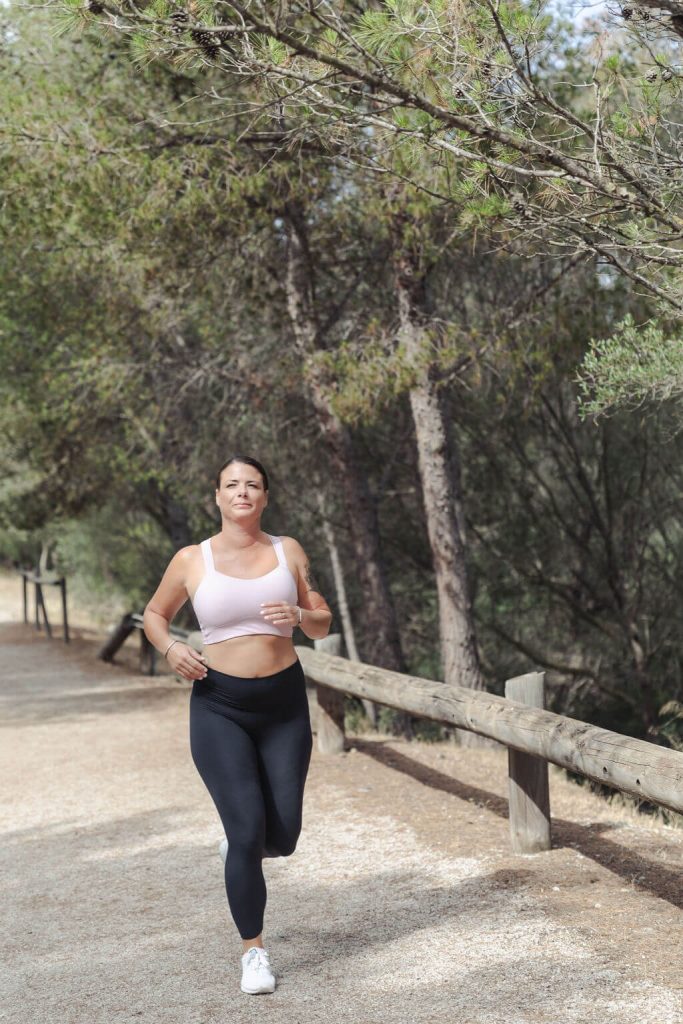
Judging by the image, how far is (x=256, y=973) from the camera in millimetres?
4648

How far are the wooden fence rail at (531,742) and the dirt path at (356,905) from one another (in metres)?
0.30

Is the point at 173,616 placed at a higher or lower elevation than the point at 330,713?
higher

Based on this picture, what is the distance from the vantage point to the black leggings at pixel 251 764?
455cm

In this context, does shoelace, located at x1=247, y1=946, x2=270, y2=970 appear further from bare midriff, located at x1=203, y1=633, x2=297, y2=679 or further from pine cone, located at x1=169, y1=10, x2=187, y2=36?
pine cone, located at x1=169, y1=10, x2=187, y2=36

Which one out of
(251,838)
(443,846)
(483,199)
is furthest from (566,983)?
(483,199)

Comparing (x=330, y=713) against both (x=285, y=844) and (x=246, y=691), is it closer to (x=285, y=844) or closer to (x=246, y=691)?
(x=285, y=844)

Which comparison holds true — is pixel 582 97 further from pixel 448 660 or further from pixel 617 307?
pixel 448 660

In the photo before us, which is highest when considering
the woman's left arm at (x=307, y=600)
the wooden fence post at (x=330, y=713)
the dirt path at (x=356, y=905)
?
the woman's left arm at (x=307, y=600)

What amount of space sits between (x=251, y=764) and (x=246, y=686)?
0.31 metres

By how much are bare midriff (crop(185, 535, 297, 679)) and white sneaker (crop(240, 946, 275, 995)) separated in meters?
1.11

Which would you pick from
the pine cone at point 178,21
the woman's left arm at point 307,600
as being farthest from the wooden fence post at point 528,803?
the pine cone at point 178,21

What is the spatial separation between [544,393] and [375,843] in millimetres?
8580

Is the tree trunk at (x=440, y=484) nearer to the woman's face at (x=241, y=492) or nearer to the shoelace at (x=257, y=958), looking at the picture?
the woman's face at (x=241, y=492)

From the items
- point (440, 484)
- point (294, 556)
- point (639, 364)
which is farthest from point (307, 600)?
point (440, 484)
